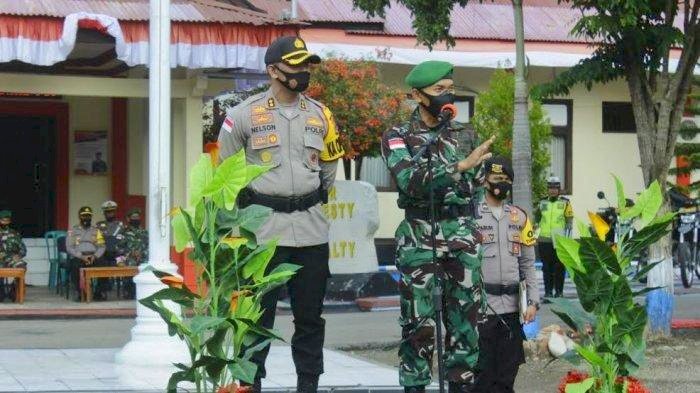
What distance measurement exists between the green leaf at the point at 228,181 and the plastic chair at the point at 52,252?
1365 cm

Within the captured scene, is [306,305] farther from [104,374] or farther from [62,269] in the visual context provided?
[62,269]

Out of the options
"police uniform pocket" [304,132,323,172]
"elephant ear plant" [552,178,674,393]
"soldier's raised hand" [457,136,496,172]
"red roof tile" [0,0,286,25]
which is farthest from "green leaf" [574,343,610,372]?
"red roof tile" [0,0,286,25]

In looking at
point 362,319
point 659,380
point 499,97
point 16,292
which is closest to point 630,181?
point 499,97

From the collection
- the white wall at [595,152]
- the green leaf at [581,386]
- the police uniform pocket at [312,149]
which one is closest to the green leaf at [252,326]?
the green leaf at [581,386]

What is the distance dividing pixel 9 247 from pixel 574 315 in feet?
41.3

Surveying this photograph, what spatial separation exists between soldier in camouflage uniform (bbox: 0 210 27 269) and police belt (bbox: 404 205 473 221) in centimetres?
1118

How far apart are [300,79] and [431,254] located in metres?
1.28

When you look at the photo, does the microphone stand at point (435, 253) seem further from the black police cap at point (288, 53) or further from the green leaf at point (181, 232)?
the green leaf at point (181, 232)

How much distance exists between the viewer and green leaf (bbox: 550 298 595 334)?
21.4ft

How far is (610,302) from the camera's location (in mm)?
6395

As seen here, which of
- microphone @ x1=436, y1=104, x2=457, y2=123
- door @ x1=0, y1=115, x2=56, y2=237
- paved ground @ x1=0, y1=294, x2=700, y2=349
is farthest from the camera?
door @ x1=0, y1=115, x2=56, y2=237

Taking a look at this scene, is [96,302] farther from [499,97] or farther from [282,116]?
[282,116]

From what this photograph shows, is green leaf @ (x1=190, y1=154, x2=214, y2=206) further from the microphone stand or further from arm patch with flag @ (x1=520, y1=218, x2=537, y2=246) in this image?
arm patch with flag @ (x1=520, y1=218, x2=537, y2=246)

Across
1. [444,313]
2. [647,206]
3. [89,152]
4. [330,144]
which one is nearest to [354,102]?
[89,152]
